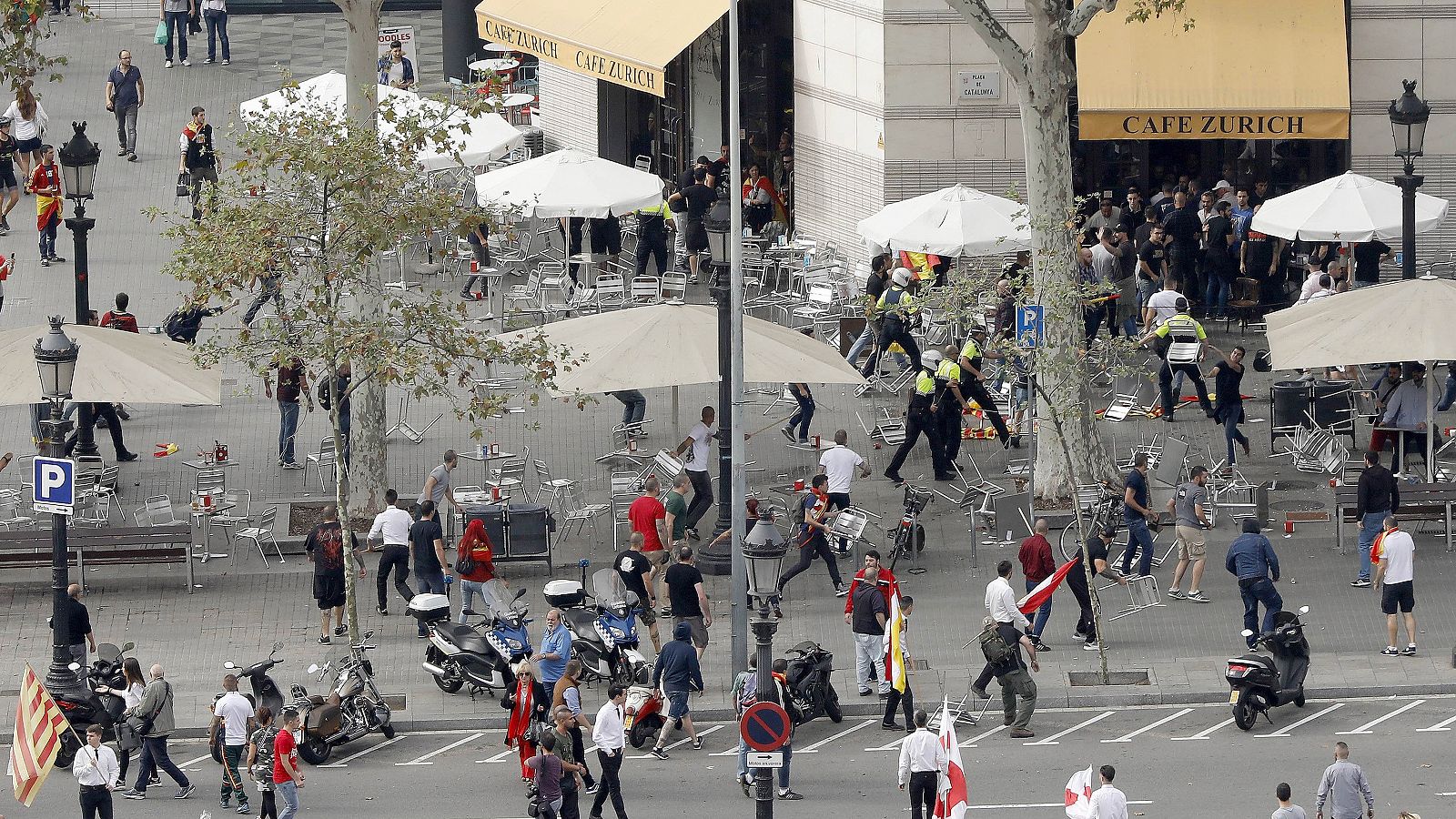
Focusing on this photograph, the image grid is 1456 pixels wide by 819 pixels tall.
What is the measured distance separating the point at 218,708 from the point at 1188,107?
61.4ft

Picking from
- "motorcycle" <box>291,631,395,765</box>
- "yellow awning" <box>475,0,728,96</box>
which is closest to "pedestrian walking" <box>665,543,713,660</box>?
"motorcycle" <box>291,631,395,765</box>

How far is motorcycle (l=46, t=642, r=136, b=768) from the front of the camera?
72.9ft

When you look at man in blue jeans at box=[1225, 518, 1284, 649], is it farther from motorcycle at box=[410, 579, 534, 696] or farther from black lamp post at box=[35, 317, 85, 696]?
black lamp post at box=[35, 317, 85, 696]

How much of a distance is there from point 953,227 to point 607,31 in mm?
8196

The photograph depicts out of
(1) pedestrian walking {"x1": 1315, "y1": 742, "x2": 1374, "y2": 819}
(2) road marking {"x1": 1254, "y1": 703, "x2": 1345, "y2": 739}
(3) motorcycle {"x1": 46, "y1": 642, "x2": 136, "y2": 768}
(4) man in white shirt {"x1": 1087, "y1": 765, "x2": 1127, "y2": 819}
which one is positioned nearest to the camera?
(4) man in white shirt {"x1": 1087, "y1": 765, "x2": 1127, "y2": 819}

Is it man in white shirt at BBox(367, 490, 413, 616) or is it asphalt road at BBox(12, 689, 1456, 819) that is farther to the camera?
man in white shirt at BBox(367, 490, 413, 616)

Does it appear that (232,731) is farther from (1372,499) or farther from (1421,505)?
(1421,505)

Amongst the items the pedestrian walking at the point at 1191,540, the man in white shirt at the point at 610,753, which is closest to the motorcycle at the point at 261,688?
the man in white shirt at the point at 610,753

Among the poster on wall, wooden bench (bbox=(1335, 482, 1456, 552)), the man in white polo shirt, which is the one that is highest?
the poster on wall

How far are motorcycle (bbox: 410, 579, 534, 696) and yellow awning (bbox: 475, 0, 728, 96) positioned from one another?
13869mm

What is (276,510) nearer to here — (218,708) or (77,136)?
(77,136)

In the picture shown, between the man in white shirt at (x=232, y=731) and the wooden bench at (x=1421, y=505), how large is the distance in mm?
12397

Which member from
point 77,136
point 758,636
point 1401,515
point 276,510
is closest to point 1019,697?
point 758,636

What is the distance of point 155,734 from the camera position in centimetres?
2161
